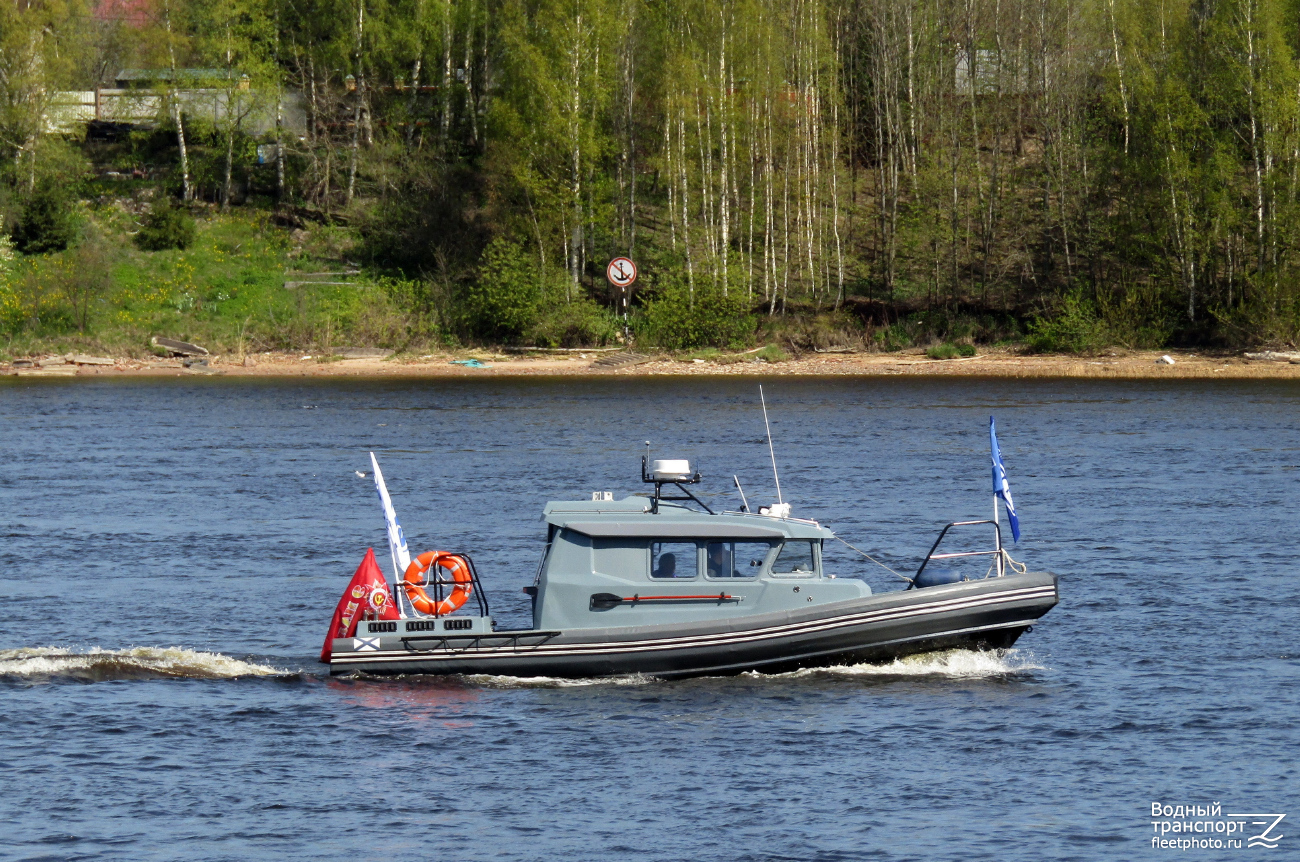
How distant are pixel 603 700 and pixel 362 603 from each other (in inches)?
130

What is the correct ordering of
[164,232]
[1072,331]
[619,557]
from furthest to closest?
[164,232], [1072,331], [619,557]

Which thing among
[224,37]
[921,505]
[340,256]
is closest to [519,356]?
[340,256]

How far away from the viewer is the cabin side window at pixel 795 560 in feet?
60.8

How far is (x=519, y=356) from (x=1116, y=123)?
99.1 feet

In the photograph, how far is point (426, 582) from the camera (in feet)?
62.8

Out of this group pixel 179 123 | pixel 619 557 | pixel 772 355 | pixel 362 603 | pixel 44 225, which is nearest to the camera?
pixel 619 557

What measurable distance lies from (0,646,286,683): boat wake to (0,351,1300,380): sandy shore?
44.5m

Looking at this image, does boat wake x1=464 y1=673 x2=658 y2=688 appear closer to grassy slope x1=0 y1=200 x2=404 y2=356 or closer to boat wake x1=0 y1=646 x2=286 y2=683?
boat wake x1=0 y1=646 x2=286 y2=683

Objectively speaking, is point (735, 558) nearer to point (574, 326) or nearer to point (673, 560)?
point (673, 560)

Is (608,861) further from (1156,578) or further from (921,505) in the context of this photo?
(921,505)

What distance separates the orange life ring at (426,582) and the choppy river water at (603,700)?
1.10m

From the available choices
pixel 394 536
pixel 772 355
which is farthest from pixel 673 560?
pixel 772 355

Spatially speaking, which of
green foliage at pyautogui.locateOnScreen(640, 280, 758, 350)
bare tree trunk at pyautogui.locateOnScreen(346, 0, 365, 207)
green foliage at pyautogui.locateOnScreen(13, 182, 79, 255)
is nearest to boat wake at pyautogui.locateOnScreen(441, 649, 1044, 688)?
green foliage at pyautogui.locateOnScreen(640, 280, 758, 350)

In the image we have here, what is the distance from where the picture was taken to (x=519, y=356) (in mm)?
67312
